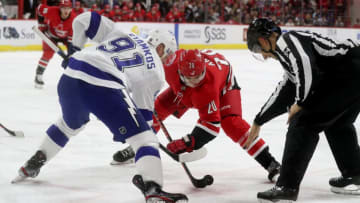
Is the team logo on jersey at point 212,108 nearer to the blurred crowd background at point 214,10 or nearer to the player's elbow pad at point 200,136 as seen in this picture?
the player's elbow pad at point 200,136

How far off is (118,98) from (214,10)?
12.6 meters

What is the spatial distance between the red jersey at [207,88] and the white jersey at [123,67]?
357 mm

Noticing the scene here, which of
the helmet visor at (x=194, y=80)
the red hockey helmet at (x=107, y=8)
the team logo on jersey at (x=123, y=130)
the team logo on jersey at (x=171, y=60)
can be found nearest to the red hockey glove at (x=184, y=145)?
the helmet visor at (x=194, y=80)

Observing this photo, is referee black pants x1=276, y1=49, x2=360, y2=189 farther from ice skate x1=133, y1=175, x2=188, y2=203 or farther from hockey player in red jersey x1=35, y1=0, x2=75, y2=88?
hockey player in red jersey x1=35, y1=0, x2=75, y2=88

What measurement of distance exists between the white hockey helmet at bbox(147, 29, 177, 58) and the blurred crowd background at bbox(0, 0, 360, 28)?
873 cm

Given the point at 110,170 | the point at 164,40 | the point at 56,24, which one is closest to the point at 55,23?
the point at 56,24

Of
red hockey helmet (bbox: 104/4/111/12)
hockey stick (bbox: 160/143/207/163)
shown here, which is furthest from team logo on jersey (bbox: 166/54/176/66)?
red hockey helmet (bbox: 104/4/111/12)

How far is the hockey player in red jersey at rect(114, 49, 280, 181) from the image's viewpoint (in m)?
2.93

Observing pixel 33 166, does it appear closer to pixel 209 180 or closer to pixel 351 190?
pixel 209 180

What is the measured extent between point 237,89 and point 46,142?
1.19m

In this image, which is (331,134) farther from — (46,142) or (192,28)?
(192,28)

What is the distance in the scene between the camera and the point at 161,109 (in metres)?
3.40

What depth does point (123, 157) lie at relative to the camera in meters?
3.43

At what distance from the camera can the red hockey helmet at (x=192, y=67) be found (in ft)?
9.43
